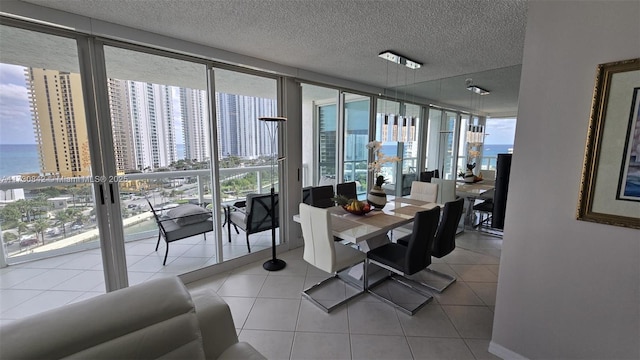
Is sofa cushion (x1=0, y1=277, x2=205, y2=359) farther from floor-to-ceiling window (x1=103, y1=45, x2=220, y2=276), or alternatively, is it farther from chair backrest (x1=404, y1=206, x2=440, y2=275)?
floor-to-ceiling window (x1=103, y1=45, x2=220, y2=276)

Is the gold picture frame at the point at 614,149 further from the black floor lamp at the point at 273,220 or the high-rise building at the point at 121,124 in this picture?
the high-rise building at the point at 121,124

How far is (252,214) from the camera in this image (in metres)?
3.36

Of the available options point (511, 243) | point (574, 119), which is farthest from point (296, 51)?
point (511, 243)

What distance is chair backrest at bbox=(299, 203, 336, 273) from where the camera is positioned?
7.20ft

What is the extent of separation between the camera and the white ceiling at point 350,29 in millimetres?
1829

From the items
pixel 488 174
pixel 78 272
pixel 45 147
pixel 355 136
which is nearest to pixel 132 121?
pixel 45 147

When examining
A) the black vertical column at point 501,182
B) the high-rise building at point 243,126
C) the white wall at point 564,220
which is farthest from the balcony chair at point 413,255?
the high-rise building at point 243,126

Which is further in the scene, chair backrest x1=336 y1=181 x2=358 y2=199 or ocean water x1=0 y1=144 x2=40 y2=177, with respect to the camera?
chair backrest x1=336 y1=181 x2=358 y2=199

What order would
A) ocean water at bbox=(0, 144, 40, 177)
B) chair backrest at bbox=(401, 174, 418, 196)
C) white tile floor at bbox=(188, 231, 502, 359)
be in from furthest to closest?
chair backrest at bbox=(401, 174, 418, 196) < ocean water at bbox=(0, 144, 40, 177) < white tile floor at bbox=(188, 231, 502, 359)

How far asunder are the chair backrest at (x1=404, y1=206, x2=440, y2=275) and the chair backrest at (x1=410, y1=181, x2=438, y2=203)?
134 cm

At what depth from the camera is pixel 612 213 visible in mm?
1396

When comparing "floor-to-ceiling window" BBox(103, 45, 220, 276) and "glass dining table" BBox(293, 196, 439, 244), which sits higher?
"floor-to-ceiling window" BBox(103, 45, 220, 276)

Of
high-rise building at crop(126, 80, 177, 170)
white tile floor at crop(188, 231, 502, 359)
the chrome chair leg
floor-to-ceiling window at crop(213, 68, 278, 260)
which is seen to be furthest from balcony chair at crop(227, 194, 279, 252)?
the chrome chair leg

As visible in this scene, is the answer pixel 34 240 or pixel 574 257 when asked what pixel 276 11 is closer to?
pixel 574 257
